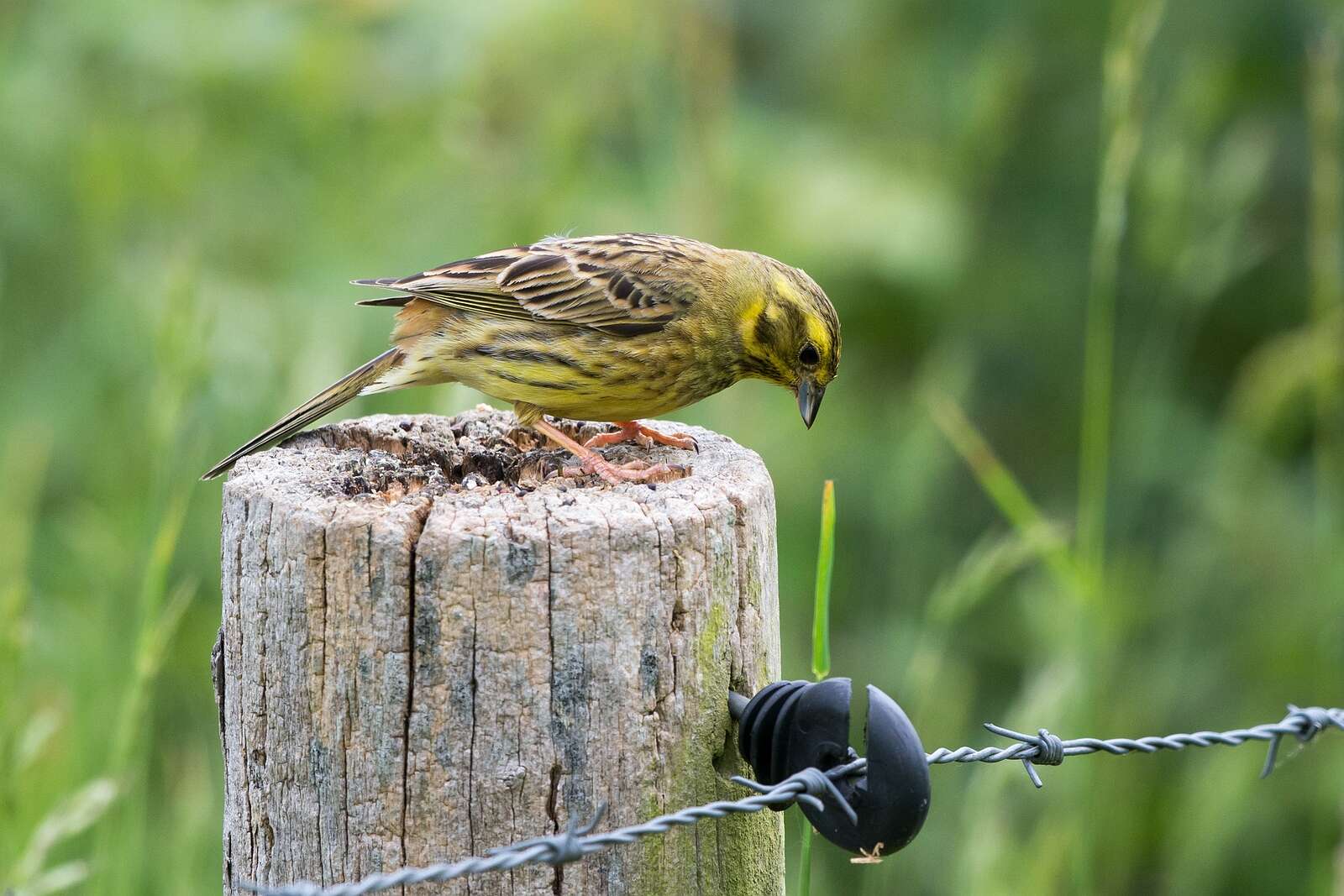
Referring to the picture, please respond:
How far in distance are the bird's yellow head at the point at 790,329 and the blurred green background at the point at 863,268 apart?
748 mm

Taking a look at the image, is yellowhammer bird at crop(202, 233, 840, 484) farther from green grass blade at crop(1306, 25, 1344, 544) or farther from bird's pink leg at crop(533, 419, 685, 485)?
green grass blade at crop(1306, 25, 1344, 544)

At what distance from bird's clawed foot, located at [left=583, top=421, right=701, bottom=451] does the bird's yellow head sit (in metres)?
0.56

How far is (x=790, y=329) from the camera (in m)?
4.47

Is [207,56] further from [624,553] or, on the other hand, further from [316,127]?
[624,553]

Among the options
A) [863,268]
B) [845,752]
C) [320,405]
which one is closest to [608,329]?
[320,405]

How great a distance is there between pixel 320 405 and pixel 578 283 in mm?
934

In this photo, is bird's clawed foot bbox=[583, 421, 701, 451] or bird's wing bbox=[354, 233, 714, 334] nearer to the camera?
bird's clawed foot bbox=[583, 421, 701, 451]

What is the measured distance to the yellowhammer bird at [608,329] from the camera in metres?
4.16

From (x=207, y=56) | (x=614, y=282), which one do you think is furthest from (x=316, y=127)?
(x=614, y=282)

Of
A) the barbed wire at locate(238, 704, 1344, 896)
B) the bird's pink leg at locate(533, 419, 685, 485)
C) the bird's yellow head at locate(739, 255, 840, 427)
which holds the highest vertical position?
the bird's yellow head at locate(739, 255, 840, 427)

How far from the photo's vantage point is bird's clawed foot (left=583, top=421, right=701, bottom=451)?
3691 mm

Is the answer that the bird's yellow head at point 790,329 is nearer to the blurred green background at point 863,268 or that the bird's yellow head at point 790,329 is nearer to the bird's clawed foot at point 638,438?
the bird's clawed foot at point 638,438

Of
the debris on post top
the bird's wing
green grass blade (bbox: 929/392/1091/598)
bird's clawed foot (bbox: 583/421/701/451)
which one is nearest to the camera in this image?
the debris on post top

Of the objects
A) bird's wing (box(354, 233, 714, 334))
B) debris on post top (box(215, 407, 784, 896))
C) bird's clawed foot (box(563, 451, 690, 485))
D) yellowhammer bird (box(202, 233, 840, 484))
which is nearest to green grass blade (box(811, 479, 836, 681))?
debris on post top (box(215, 407, 784, 896))
